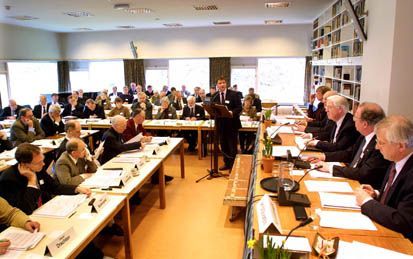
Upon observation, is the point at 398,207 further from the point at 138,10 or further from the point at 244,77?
the point at 244,77

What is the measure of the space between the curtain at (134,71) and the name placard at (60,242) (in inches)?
410

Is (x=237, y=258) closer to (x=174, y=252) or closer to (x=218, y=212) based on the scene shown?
(x=174, y=252)

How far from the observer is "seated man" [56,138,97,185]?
309cm

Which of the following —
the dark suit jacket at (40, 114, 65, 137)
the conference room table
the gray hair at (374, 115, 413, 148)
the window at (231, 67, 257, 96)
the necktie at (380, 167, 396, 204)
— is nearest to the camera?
the conference room table

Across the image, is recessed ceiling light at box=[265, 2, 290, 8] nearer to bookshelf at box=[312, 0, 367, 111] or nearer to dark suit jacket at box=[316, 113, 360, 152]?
bookshelf at box=[312, 0, 367, 111]

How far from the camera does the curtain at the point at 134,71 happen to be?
39.1 ft

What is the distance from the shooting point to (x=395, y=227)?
171 centimetres

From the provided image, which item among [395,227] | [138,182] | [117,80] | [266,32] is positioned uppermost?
[266,32]

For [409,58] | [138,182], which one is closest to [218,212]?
[138,182]

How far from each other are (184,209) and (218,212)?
0.46 m

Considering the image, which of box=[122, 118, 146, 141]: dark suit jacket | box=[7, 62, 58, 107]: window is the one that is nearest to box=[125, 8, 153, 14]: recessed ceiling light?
box=[122, 118, 146, 141]: dark suit jacket

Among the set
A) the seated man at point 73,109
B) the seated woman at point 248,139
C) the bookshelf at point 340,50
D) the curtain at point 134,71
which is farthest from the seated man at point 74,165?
the curtain at point 134,71

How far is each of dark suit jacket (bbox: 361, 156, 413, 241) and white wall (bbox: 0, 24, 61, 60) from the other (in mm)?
10654

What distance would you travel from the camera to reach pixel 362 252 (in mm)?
1500
